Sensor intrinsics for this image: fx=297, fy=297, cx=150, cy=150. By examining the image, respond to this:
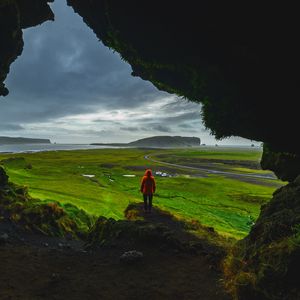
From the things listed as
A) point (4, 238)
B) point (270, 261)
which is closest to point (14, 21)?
point (4, 238)

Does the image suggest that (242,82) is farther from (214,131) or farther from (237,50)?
(214,131)

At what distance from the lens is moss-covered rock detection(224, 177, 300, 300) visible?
7.72 meters

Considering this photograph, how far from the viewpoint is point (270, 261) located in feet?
27.3

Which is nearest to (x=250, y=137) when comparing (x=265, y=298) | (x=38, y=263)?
(x=265, y=298)

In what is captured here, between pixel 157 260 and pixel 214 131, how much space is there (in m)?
9.54

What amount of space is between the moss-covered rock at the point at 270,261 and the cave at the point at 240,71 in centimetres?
3

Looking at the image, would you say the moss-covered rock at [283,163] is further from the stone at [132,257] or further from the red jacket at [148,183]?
the stone at [132,257]

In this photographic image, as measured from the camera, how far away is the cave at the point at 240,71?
9.14 meters

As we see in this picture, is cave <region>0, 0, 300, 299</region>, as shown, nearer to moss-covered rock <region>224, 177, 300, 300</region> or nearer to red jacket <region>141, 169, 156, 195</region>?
moss-covered rock <region>224, 177, 300, 300</region>

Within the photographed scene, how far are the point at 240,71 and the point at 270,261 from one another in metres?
9.53

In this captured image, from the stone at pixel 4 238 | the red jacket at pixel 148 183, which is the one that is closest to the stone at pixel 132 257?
the stone at pixel 4 238

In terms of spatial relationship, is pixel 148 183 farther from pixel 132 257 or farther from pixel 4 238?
pixel 4 238

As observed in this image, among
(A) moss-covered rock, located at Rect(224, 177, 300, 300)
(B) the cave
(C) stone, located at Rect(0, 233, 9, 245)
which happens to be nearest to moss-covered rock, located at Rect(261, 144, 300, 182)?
(B) the cave

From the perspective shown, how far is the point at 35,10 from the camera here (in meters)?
29.9
